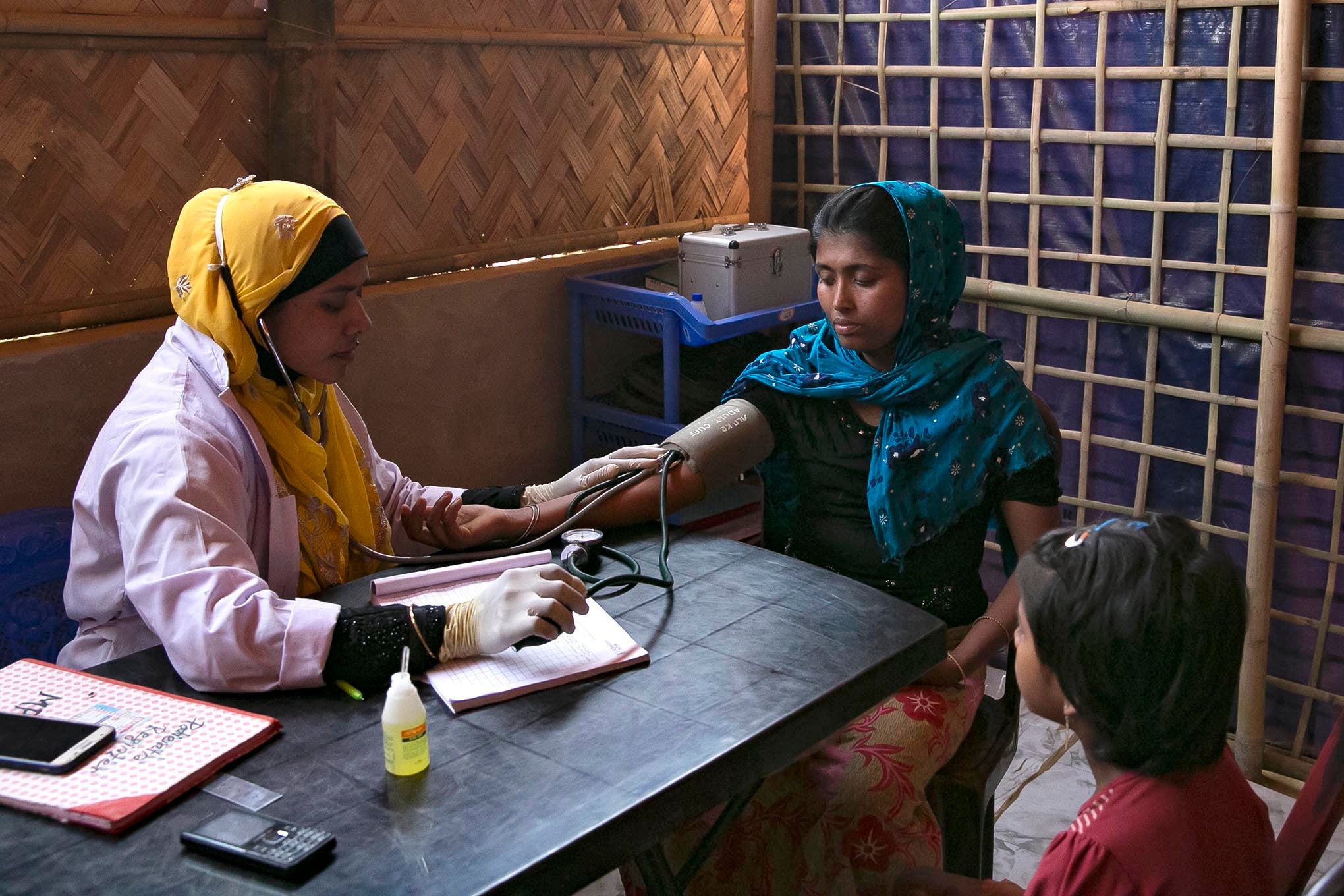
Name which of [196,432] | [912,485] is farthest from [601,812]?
[912,485]

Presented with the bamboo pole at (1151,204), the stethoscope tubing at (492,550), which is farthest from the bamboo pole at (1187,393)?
the stethoscope tubing at (492,550)

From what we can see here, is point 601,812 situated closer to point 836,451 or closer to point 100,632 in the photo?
point 100,632

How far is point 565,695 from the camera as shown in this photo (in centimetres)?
149

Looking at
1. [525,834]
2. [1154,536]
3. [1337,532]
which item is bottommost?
[1337,532]

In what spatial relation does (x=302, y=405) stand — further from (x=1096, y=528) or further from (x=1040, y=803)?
(x=1040, y=803)

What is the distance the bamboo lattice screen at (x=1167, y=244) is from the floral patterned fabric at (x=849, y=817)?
1252 mm

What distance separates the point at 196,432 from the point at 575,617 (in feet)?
1.86

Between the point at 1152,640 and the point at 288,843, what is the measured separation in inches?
34.0

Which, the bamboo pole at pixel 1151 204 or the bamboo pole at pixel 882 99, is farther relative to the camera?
the bamboo pole at pixel 882 99

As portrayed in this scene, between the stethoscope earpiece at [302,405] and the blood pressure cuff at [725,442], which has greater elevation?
the stethoscope earpiece at [302,405]

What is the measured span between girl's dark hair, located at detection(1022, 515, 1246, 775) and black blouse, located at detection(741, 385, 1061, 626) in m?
0.82

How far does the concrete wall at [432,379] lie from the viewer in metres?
2.34

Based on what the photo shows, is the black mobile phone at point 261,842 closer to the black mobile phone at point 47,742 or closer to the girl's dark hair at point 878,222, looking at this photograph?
the black mobile phone at point 47,742

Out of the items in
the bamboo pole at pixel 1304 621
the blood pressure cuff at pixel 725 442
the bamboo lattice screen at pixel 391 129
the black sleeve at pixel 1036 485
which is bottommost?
the bamboo pole at pixel 1304 621
